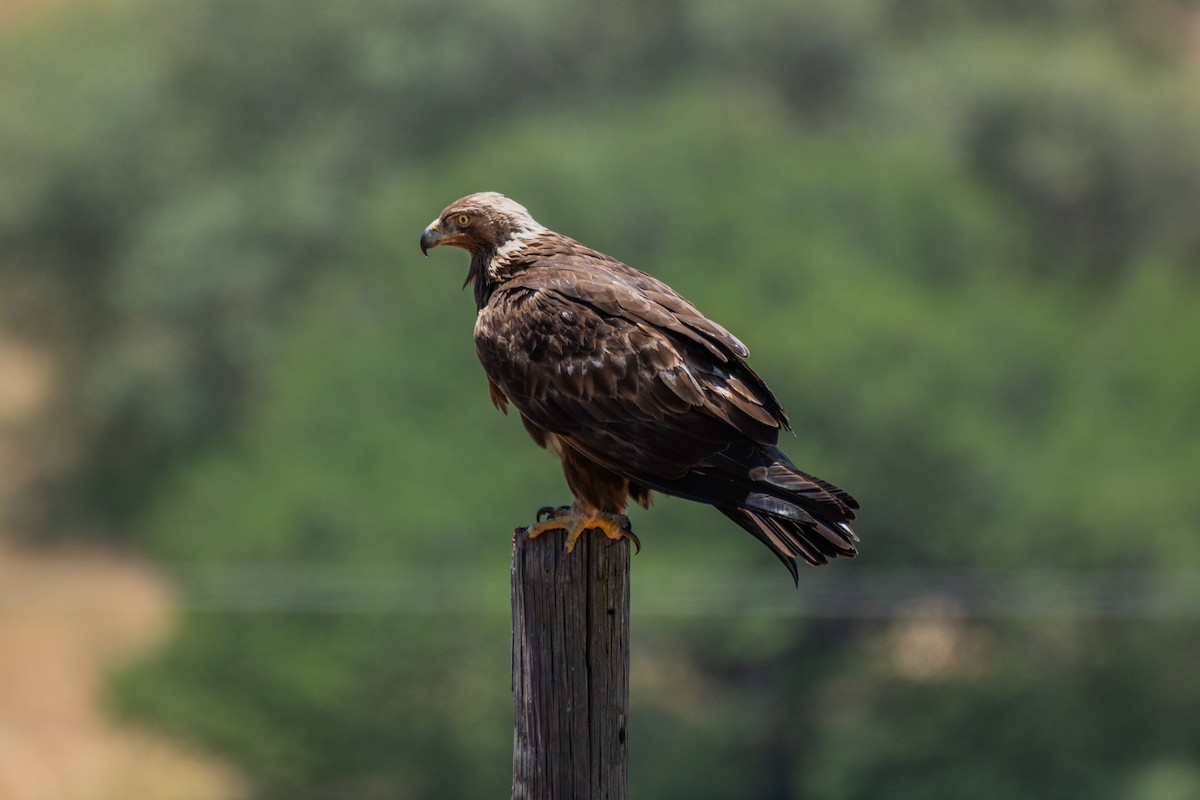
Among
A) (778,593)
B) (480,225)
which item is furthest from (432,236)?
(778,593)

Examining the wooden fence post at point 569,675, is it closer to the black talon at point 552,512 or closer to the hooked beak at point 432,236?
the black talon at point 552,512

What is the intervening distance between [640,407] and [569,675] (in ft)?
3.17

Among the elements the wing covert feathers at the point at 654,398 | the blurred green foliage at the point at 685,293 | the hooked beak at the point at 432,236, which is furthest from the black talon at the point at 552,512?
the blurred green foliage at the point at 685,293

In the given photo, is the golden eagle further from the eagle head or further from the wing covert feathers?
the eagle head

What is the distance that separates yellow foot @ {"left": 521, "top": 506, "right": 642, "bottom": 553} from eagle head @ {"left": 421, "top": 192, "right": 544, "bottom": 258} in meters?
1.28

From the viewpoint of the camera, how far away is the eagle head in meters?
6.02

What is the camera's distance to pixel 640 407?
5.20 metres

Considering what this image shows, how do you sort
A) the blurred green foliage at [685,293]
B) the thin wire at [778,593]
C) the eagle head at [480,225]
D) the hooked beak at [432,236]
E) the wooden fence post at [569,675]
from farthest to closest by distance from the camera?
1. the blurred green foliage at [685,293]
2. the thin wire at [778,593]
3. the hooked beak at [432,236]
4. the eagle head at [480,225]
5. the wooden fence post at [569,675]

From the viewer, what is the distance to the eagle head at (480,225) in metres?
6.02

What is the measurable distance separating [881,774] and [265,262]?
54.3ft

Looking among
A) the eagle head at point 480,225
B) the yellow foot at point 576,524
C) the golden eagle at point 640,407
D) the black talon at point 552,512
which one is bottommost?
the yellow foot at point 576,524

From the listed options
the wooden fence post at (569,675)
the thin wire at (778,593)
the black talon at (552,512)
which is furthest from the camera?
the thin wire at (778,593)

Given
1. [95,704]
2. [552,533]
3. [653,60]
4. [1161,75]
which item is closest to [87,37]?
[653,60]

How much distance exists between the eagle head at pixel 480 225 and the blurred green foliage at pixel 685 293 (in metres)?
14.0
